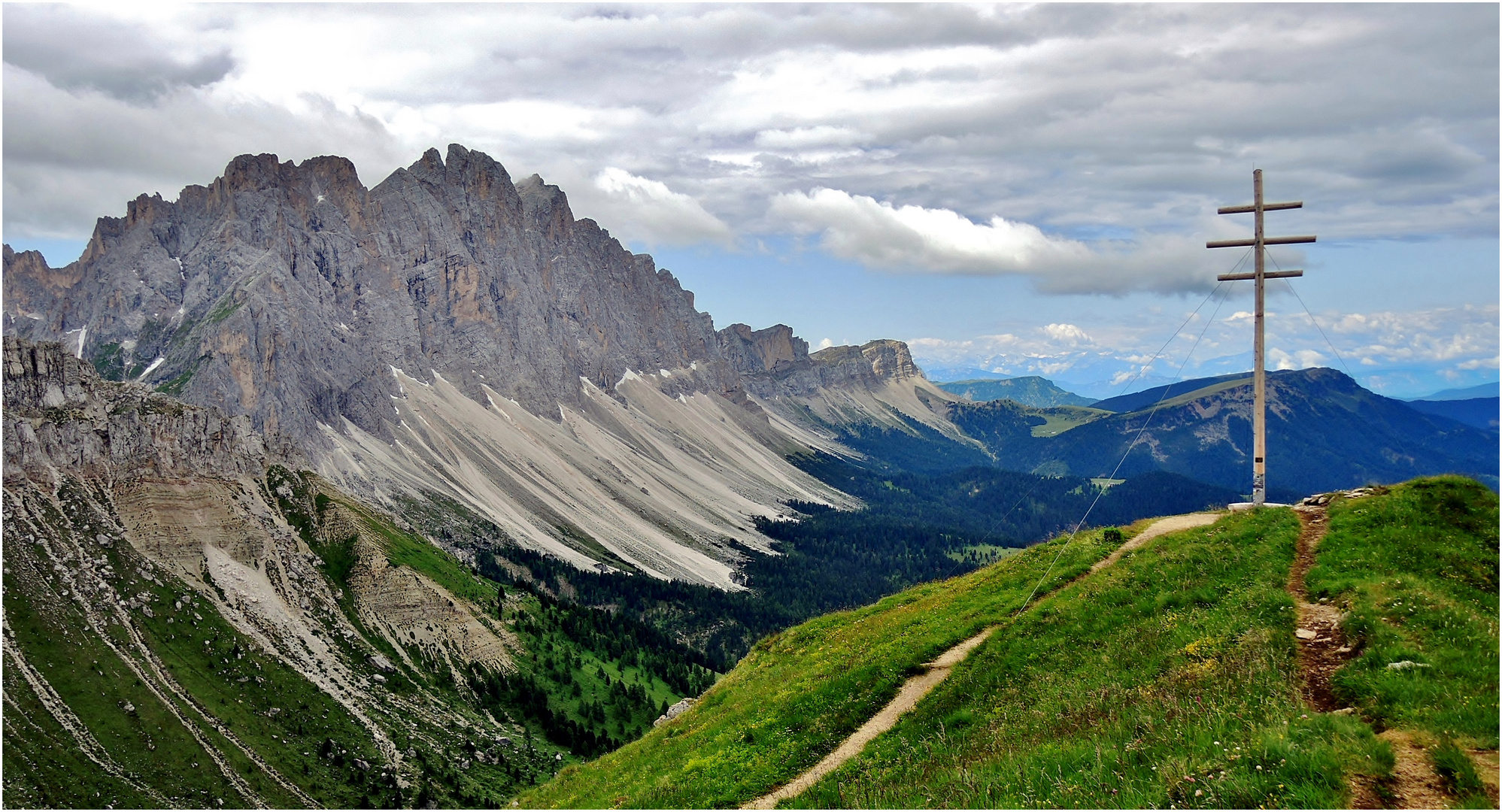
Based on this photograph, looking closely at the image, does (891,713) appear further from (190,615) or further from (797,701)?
(190,615)

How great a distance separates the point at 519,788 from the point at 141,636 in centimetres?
5480

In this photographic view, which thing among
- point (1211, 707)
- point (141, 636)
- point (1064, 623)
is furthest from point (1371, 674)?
point (141, 636)

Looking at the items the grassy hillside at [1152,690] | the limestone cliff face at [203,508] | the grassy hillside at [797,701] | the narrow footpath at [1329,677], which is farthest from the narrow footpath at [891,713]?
the limestone cliff face at [203,508]

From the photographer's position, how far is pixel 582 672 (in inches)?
6437

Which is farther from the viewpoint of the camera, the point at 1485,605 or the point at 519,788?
the point at 519,788

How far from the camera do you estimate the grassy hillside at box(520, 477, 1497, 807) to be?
15.0m

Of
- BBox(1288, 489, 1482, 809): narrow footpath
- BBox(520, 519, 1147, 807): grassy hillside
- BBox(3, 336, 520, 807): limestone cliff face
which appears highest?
BBox(1288, 489, 1482, 809): narrow footpath

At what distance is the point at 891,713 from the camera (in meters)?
24.9

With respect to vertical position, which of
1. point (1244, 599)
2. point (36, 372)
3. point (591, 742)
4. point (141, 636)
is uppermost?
point (36, 372)

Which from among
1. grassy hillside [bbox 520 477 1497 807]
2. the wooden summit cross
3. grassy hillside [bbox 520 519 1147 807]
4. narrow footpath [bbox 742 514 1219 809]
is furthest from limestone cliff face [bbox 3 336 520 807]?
the wooden summit cross

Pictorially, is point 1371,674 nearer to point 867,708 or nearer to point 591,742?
point 867,708

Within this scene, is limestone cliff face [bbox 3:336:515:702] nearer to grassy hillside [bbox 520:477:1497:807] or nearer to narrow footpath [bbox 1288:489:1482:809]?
grassy hillside [bbox 520:477:1497:807]

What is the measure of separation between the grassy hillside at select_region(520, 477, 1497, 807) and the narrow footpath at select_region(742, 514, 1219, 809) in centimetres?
49

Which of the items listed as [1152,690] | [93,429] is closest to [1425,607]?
[1152,690]
